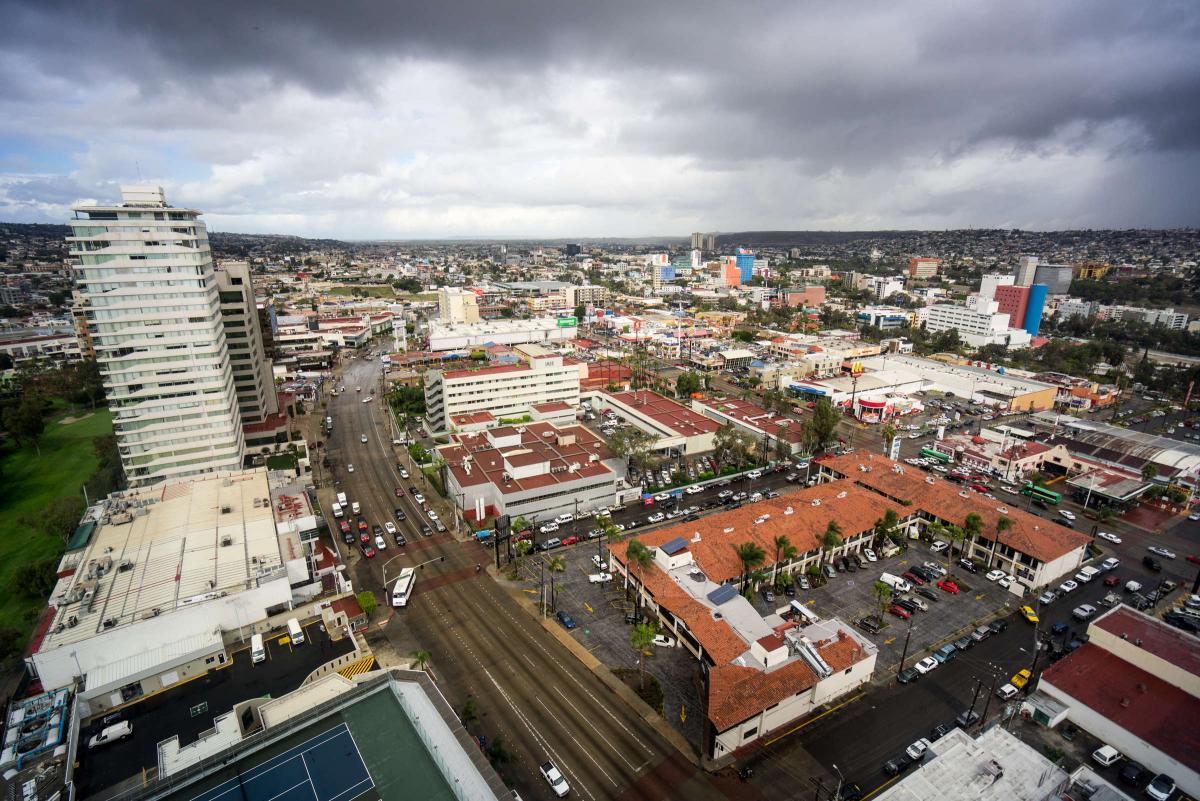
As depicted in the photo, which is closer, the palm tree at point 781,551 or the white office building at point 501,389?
the palm tree at point 781,551

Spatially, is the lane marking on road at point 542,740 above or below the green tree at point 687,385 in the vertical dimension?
below

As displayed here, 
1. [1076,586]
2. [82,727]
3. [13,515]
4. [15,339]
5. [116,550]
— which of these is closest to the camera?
[82,727]

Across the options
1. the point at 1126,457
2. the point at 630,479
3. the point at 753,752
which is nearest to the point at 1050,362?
the point at 1126,457

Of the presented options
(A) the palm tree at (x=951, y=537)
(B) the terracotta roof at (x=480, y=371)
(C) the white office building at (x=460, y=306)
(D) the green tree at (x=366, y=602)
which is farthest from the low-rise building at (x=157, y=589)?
(C) the white office building at (x=460, y=306)

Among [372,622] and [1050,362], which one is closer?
[372,622]

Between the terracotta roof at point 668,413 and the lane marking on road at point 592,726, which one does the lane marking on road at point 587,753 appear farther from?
the terracotta roof at point 668,413

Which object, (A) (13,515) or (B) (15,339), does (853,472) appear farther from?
(B) (15,339)
